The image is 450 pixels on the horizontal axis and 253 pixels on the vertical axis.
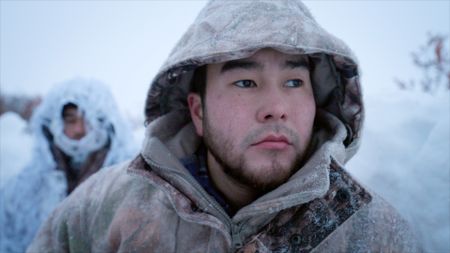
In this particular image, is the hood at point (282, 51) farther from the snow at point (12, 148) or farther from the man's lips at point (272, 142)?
the snow at point (12, 148)

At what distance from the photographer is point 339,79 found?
5.43 feet

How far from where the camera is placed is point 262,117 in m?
1.35

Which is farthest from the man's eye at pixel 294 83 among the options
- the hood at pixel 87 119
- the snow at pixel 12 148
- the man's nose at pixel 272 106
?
the snow at pixel 12 148

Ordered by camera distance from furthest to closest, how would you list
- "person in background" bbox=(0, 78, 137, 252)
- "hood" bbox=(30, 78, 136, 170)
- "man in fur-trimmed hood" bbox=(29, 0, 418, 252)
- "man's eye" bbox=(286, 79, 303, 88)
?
"hood" bbox=(30, 78, 136, 170), "person in background" bbox=(0, 78, 137, 252), "man's eye" bbox=(286, 79, 303, 88), "man in fur-trimmed hood" bbox=(29, 0, 418, 252)

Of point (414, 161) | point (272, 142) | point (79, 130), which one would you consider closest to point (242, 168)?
point (272, 142)

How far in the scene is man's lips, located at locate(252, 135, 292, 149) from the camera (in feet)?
4.41

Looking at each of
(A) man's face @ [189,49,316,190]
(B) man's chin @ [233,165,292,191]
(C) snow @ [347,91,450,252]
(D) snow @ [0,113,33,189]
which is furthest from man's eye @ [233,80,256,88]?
(D) snow @ [0,113,33,189]

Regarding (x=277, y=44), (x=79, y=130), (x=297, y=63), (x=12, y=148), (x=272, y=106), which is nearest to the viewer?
(x=277, y=44)

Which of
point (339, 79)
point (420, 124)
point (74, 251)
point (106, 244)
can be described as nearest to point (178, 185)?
point (106, 244)

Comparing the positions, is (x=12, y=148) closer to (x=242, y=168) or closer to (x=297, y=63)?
(x=242, y=168)

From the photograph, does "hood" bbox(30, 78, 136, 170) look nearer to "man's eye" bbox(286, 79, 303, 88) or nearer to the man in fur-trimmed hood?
the man in fur-trimmed hood

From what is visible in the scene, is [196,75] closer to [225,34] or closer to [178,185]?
[225,34]

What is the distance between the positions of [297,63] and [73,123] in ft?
7.53

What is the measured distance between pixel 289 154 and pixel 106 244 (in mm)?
883
